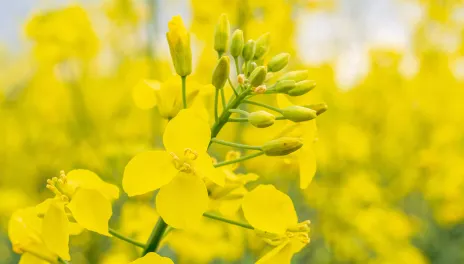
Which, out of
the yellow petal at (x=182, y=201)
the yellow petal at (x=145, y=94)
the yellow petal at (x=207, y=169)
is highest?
the yellow petal at (x=145, y=94)

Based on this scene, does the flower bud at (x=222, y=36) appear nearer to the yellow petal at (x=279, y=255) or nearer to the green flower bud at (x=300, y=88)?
the green flower bud at (x=300, y=88)

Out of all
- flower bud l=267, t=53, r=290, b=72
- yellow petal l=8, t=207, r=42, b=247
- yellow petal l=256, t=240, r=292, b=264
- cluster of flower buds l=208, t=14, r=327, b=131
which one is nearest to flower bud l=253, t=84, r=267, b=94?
cluster of flower buds l=208, t=14, r=327, b=131

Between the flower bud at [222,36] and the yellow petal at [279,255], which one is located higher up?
the flower bud at [222,36]

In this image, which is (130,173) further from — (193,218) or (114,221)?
(114,221)

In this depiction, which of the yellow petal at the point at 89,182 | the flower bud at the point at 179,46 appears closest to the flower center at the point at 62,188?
the yellow petal at the point at 89,182

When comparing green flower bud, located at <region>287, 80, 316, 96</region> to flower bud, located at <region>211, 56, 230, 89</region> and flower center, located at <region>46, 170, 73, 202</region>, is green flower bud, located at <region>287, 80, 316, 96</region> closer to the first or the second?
flower bud, located at <region>211, 56, 230, 89</region>

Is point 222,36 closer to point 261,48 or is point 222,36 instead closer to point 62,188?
point 261,48

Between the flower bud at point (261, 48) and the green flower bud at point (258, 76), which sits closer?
the green flower bud at point (258, 76)
